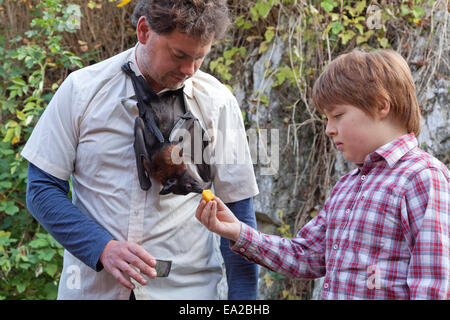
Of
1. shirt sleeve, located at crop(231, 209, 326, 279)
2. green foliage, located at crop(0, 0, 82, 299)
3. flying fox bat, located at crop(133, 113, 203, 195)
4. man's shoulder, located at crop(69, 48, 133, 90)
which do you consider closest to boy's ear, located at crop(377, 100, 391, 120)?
shirt sleeve, located at crop(231, 209, 326, 279)

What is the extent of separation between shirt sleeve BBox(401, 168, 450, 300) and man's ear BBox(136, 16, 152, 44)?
101cm

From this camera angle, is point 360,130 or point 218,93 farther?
point 218,93

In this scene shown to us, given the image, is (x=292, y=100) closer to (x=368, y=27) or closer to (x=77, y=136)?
(x=368, y=27)

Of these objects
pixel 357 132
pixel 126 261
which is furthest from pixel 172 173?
pixel 357 132

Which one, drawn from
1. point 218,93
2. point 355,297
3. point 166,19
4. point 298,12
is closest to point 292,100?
point 298,12

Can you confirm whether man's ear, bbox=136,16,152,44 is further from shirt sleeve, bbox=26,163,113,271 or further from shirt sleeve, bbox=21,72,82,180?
shirt sleeve, bbox=26,163,113,271

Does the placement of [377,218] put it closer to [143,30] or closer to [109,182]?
[109,182]

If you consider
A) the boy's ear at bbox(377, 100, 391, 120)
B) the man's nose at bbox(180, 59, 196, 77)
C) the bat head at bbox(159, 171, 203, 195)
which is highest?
the man's nose at bbox(180, 59, 196, 77)

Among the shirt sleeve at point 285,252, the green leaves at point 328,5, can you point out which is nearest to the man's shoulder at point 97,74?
the shirt sleeve at point 285,252

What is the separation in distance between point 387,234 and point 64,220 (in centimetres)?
98

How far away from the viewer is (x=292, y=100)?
11.5ft

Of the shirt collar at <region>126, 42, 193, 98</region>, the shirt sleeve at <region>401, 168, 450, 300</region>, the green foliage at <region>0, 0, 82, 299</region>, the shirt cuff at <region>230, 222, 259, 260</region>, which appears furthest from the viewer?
the green foliage at <region>0, 0, 82, 299</region>

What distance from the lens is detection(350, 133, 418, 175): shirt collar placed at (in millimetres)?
1506
